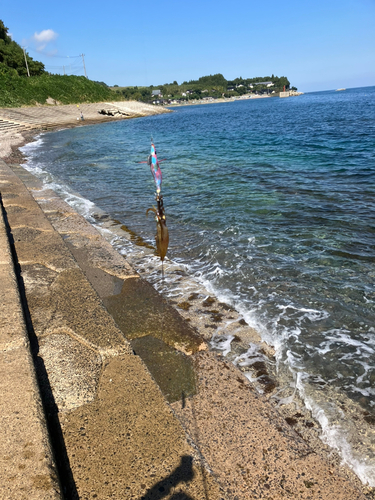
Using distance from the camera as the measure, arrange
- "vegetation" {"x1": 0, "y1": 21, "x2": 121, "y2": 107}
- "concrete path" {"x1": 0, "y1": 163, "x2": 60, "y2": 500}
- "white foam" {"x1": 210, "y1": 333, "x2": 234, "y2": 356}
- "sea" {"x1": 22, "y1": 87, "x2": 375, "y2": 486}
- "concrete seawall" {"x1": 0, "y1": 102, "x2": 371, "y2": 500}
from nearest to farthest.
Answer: "concrete path" {"x1": 0, "y1": 163, "x2": 60, "y2": 500}
"concrete seawall" {"x1": 0, "y1": 102, "x2": 371, "y2": 500}
"sea" {"x1": 22, "y1": 87, "x2": 375, "y2": 486}
"white foam" {"x1": 210, "y1": 333, "x2": 234, "y2": 356}
"vegetation" {"x1": 0, "y1": 21, "x2": 121, "y2": 107}

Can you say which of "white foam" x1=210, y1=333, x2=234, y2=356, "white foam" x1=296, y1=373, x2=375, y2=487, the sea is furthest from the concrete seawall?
the sea

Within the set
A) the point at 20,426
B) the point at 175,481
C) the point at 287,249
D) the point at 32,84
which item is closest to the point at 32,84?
the point at 32,84

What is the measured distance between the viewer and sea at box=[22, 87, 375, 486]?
3045mm

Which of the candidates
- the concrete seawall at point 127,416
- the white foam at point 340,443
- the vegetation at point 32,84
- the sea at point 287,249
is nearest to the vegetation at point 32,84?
the vegetation at point 32,84

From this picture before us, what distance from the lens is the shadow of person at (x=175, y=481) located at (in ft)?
5.56

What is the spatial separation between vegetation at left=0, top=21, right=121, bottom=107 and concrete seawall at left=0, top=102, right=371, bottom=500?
4875cm

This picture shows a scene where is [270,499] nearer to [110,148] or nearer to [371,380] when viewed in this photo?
[371,380]

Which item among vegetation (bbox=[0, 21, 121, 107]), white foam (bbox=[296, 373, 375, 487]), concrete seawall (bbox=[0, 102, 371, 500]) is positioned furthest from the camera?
vegetation (bbox=[0, 21, 121, 107])

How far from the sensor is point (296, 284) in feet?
15.8

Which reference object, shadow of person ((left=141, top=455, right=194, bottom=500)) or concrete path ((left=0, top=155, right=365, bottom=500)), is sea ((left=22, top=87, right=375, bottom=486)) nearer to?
concrete path ((left=0, top=155, right=365, bottom=500))

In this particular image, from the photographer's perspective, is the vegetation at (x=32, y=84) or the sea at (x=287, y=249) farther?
the vegetation at (x=32, y=84)

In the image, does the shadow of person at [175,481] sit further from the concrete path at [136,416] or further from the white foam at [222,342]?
the white foam at [222,342]

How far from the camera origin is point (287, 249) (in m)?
6.04

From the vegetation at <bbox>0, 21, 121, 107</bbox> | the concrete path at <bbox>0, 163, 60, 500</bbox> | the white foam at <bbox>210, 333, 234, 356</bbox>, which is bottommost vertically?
the white foam at <bbox>210, 333, 234, 356</bbox>
